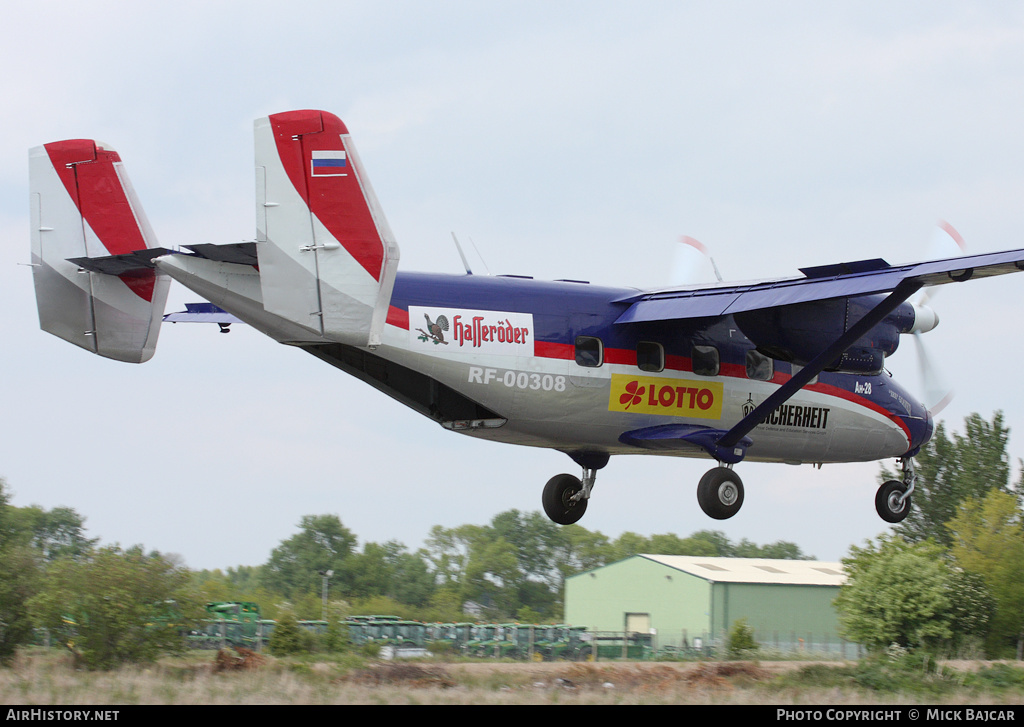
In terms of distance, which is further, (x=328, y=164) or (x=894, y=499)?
(x=894, y=499)

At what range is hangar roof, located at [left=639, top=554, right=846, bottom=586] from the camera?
169ft

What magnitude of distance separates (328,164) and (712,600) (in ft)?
132

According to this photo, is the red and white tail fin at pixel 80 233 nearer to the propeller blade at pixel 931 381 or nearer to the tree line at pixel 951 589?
the propeller blade at pixel 931 381

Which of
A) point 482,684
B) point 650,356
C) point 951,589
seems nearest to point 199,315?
point 650,356

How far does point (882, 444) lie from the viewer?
66.4ft

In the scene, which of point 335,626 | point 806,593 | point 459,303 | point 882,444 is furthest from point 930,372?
point 806,593

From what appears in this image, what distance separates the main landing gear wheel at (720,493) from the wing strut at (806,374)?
497 mm

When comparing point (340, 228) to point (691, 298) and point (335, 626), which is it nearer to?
point (691, 298)

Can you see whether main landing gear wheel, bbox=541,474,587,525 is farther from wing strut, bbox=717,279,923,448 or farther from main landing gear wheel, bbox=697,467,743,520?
wing strut, bbox=717,279,923,448

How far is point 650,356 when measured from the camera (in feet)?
57.3

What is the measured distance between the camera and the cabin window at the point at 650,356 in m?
17.3

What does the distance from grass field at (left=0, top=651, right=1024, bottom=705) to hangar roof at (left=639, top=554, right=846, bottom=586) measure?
2537 centimetres

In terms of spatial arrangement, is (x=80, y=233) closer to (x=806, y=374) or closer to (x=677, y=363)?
(x=677, y=363)

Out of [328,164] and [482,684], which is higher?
[328,164]
